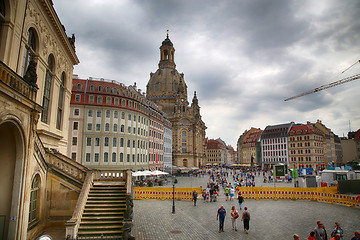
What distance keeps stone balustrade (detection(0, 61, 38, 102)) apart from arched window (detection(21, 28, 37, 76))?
4.12m

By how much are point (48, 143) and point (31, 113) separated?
7861 mm

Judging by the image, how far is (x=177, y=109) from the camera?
367 feet

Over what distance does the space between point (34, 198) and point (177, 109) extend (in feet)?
325

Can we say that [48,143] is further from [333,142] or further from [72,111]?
[333,142]

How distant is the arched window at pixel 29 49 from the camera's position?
47.0 ft

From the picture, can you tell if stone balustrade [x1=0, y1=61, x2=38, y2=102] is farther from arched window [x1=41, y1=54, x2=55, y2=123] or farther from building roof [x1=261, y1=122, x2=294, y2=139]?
building roof [x1=261, y1=122, x2=294, y2=139]

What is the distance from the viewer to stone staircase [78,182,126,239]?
1320 cm

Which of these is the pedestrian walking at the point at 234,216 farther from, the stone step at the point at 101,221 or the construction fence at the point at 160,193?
the construction fence at the point at 160,193

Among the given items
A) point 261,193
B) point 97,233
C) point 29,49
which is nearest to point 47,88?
point 29,49

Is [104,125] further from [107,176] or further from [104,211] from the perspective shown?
[104,211]

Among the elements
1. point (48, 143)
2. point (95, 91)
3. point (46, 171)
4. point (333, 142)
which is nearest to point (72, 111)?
point (95, 91)

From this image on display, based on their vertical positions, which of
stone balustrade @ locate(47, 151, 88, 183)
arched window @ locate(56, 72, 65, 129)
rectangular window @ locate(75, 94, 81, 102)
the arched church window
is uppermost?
the arched church window

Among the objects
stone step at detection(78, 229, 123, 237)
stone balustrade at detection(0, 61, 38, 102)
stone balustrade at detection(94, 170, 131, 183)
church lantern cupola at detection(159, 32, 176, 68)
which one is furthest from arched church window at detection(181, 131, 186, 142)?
stone balustrade at detection(0, 61, 38, 102)

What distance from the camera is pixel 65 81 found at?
22.4m
